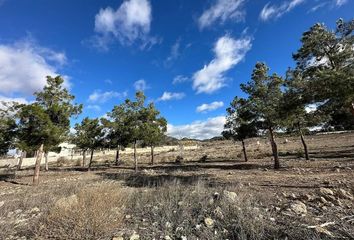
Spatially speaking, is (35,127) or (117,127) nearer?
(35,127)

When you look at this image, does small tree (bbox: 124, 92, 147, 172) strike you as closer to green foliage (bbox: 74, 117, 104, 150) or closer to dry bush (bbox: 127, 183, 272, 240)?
green foliage (bbox: 74, 117, 104, 150)

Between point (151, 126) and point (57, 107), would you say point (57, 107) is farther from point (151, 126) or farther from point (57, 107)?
point (151, 126)

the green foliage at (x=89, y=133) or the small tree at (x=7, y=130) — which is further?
the green foliage at (x=89, y=133)

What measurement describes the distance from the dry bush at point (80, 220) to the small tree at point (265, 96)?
48.3ft

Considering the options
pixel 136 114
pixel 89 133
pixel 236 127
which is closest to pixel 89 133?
pixel 89 133

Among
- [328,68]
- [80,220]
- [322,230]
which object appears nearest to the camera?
[322,230]

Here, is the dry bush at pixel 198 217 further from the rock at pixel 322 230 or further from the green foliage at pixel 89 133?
the green foliage at pixel 89 133

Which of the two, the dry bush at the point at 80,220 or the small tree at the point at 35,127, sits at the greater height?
the small tree at the point at 35,127

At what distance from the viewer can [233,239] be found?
5402 millimetres

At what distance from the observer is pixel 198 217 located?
6633 mm

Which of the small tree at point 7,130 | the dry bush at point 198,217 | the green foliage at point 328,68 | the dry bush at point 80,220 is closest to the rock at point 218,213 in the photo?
the dry bush at point 198,217

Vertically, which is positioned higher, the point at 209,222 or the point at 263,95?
the point at 263,95

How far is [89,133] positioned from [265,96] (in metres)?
20.7

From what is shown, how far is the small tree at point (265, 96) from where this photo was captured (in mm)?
19000
